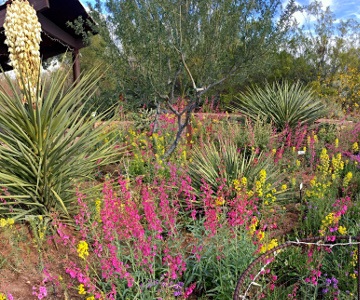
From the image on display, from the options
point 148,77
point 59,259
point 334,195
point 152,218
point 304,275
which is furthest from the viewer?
point 148,77

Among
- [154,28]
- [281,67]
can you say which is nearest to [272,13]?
[154,28]

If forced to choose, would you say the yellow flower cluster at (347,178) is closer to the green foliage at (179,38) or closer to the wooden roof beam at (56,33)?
the green foliage at (179,38)

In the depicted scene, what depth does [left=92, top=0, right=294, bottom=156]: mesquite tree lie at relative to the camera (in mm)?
6191

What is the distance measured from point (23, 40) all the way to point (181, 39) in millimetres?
2357

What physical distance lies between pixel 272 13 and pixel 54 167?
193 inches

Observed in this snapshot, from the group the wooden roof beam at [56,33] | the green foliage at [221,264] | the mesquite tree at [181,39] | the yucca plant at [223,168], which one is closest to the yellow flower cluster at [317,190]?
the yucca plant at [223,168]

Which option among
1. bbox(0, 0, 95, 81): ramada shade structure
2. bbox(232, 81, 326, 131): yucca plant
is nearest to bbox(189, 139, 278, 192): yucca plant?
bbox(232, 81, 326, 131): yucca plant

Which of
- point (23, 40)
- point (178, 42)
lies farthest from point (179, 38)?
point (23, 40)

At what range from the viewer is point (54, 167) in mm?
4094

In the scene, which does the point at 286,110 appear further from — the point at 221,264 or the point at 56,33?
the point at 221,264

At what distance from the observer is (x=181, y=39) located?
6.08 m

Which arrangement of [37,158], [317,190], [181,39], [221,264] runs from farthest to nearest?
[181,39], [317,190], [37,158], [221,264]

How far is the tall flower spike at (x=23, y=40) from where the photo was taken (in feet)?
15.1

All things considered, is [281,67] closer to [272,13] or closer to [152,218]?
[272,13]
